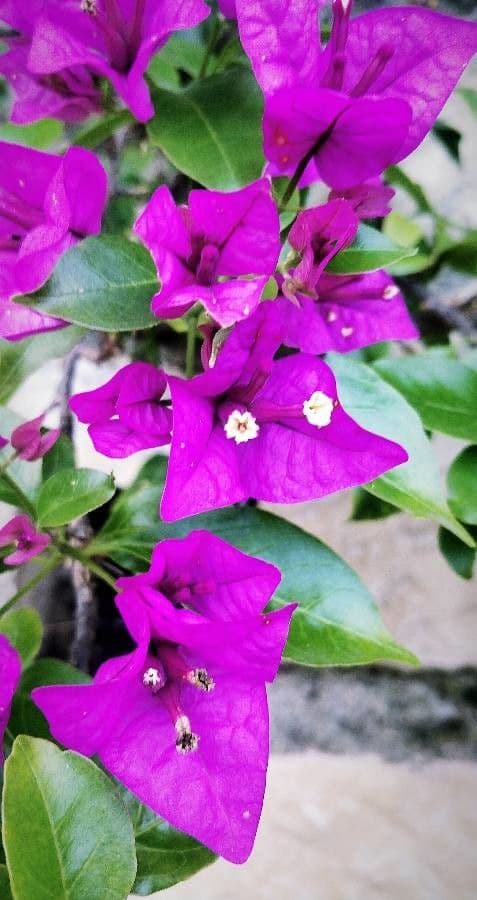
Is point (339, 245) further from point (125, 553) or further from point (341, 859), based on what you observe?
point (341, 859)

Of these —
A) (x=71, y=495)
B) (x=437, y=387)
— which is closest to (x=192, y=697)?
(x=71, y=495)

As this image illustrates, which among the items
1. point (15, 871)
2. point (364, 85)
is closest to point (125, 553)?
point (15, 871)

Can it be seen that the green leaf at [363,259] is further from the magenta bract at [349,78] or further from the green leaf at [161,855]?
the green leaf at [161,855]

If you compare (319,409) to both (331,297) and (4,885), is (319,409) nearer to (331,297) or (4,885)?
(331,297)

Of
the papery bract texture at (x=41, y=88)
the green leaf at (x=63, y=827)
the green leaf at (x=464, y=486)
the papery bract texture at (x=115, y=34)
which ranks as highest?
the papery bract texture at (x=115, y=34)

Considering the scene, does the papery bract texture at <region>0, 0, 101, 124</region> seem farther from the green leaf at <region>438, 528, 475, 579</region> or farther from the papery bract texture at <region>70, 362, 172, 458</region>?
the green leaf at <region>438, 528, 475, 579</region>

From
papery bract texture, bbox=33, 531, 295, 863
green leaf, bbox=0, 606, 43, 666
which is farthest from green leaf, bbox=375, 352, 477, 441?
green leaf, bbox=0, 606, 43, 666

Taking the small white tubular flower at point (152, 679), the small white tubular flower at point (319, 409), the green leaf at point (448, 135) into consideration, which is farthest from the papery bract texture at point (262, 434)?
the green leaf at point (448, 135)
